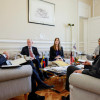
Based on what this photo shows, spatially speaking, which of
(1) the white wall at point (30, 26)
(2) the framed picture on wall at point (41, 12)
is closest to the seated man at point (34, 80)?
(1) the white wall at point (30, 26)

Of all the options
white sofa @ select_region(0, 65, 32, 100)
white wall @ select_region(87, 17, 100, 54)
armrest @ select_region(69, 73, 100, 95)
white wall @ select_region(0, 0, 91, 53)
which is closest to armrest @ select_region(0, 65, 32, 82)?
white sofa @ select_region(0, 65, 32, 100)

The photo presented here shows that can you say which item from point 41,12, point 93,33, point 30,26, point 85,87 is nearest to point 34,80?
point 85,87

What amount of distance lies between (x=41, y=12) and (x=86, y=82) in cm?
352

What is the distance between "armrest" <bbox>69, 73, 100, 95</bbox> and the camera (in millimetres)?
1190

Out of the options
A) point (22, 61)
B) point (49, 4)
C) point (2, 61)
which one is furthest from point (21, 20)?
point (2, 61)

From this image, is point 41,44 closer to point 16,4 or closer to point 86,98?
point 16,4

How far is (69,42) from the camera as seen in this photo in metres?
5.18

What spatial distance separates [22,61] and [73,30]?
351cm

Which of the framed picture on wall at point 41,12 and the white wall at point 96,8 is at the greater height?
the white wall at point 96,8

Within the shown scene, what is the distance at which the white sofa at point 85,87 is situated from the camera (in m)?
1.20

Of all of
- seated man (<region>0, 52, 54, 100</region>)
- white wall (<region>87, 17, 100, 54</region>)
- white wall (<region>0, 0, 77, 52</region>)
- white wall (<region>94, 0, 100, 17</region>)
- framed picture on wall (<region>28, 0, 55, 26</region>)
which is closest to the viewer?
seated man (<region>0, 52, 54, 100</region>)

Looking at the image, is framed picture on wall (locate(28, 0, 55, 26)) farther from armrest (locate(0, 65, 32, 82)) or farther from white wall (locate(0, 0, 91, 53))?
armrest (locate(0, 65, 32, 82))

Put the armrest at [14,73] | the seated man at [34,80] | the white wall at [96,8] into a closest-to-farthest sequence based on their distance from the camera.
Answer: the armrest at [14,73]
the seated man at [34,80]
the white wall at [96,8]

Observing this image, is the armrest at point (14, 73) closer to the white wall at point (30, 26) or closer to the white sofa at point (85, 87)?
the white sofa at point (85, 87)
